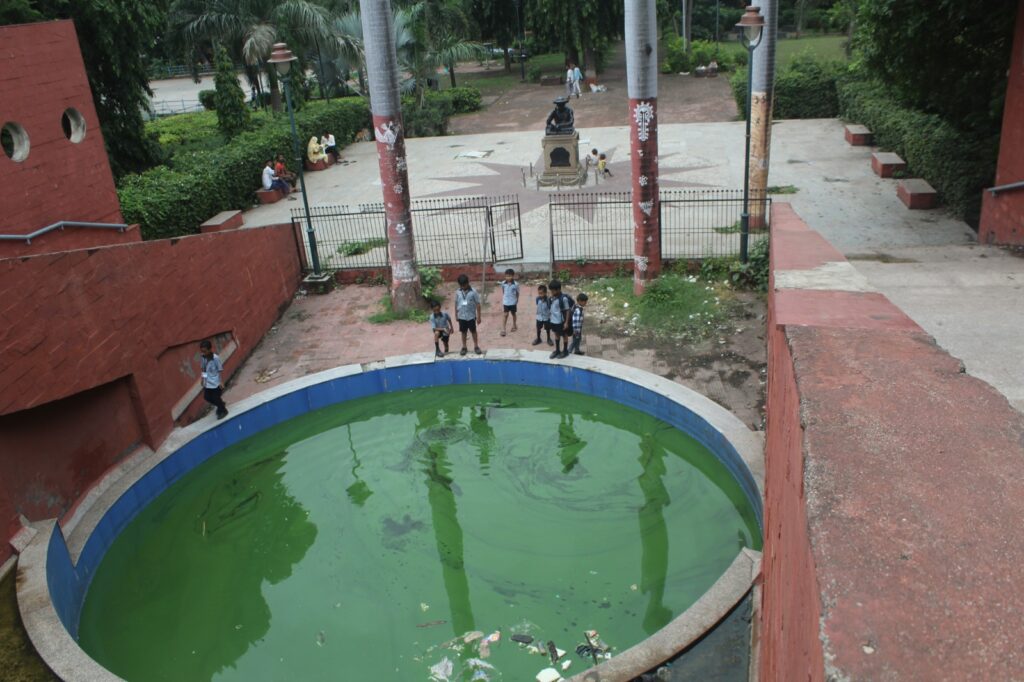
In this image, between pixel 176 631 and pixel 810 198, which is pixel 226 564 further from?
pixel 810 198

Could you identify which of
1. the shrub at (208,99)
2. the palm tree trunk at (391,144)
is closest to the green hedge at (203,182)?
the palm tree trunk at (391,144)

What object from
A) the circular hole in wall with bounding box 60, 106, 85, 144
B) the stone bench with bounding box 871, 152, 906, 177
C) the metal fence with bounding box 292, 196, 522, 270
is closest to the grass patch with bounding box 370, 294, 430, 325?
the metal fence with bounding box 292, 196, 522, 270

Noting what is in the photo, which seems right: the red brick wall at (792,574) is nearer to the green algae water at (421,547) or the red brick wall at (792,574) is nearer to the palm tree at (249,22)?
the green algae water at (421,547)

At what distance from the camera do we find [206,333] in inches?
495

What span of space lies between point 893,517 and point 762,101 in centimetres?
1396

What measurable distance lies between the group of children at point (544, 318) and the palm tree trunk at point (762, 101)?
199 inches

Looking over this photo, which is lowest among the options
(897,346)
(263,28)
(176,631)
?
(176,631)

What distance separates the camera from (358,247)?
56.5 ft

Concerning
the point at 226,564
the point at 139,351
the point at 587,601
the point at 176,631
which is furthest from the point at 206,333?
the point at 587,601

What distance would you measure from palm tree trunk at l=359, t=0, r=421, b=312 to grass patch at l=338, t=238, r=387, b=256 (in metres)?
2.55

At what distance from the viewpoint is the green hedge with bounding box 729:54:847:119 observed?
28094 mm

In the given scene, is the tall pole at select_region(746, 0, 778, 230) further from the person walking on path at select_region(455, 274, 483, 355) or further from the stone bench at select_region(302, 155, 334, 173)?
the stone bench at select_region(302, 155, 334, 173)

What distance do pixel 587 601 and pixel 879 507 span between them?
562 cm

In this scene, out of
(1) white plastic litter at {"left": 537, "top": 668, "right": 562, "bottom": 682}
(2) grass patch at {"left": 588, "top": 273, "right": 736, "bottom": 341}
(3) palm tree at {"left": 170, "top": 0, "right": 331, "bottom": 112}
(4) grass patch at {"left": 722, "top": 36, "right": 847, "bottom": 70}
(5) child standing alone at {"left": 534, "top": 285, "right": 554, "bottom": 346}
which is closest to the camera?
(1) white plastic litter at {"left": 537, "top": 668, "right": 562, "bottom": 682}
